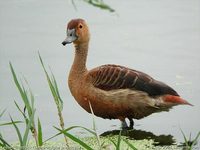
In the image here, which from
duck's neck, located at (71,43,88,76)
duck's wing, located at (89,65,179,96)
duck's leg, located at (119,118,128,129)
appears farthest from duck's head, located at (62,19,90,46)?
duck's leg, located at (119,118,128,129)

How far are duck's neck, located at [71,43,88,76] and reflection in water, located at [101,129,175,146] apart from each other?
639mm

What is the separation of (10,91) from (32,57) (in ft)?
2.92

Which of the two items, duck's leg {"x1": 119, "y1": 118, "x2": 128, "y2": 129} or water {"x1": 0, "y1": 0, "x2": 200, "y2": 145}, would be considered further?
water {"x1": 0, "y1": 0, "x2": 200, "y2": 145}

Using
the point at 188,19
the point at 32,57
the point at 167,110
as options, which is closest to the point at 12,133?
the point at 167,110

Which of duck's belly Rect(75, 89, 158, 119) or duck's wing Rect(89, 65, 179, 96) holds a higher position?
duck's wing Rect(89, 65, 179, 96)

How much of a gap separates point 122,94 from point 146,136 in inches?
16.4

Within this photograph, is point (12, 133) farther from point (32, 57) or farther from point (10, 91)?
point (32, 57)

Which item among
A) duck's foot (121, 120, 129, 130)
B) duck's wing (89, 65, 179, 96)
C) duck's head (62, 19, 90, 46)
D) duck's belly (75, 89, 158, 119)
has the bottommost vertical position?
duck's foot (121, 120, 129, 130)

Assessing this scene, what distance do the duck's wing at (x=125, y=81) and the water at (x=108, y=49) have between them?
33cm

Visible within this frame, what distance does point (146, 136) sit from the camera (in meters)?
5.06

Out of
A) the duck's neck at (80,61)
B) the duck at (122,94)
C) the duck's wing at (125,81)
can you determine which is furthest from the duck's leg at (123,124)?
the duck's neck at (80,61)

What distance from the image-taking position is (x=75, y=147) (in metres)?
4.34

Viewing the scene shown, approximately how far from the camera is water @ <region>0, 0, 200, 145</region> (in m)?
5.51

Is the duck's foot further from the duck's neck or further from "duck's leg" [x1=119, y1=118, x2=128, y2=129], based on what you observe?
the duck's neck
